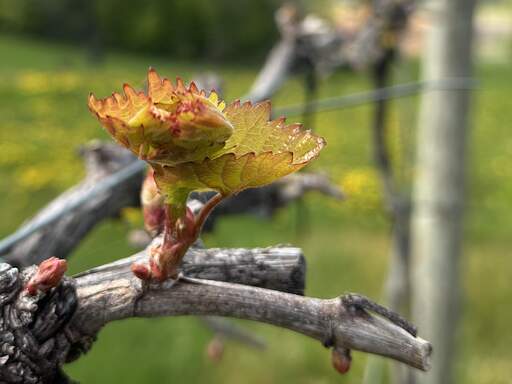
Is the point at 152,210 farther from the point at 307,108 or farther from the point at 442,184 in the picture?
the point at 442,184

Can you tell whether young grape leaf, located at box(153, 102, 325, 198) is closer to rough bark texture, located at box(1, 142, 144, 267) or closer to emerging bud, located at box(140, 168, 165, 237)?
emerging bud, located at box(140, 168, 165, 237)

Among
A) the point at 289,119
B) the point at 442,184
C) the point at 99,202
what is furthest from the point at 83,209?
the point at 289,119

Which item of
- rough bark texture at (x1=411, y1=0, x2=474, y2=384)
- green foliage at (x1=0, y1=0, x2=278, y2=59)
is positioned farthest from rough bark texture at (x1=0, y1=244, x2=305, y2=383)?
green foliage at (x1=0, y1=0, x2=278, y2=59)

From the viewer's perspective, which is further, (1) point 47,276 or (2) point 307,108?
(2) point 307,108

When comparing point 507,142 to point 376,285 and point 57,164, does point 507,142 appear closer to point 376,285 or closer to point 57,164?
point 57,164

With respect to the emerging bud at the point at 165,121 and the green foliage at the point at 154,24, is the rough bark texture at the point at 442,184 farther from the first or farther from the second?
the green foliage at the point at 154,24

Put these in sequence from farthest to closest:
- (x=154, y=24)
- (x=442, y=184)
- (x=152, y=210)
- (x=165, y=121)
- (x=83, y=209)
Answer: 1. (x=154, y=24)
2. (x=442, y=184)
3. (x=83, y=209)
4. (x=152, y=210)
5. (x=165, y=121)
